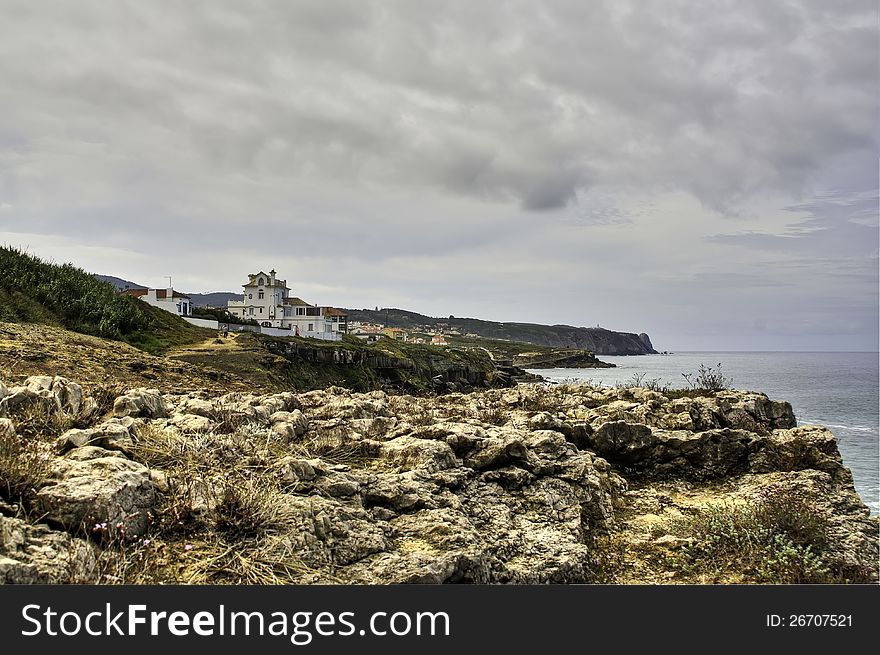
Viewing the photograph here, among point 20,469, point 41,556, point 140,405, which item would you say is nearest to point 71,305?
point 140,405

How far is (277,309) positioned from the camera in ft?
267

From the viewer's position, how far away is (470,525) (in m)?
5.30

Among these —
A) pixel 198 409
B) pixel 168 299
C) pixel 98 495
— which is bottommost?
pixel 98 495

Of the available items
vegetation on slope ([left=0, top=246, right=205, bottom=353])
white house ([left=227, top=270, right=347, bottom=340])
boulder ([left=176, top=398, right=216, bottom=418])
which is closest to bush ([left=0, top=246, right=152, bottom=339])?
vegetation on slope ([left=0, top=246, right=205, bottom=353])

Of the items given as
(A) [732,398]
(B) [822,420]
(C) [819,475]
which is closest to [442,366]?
(B) [822,420]

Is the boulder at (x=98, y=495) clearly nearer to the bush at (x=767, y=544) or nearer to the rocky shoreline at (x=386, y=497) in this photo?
the rocky shoreline at (x=386, y=497)

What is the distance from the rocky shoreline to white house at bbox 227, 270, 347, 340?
237ft

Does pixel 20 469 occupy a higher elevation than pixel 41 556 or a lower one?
higher

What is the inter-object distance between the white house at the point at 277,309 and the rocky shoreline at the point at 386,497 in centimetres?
7210

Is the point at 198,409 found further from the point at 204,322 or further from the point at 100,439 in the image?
the point at 204,322

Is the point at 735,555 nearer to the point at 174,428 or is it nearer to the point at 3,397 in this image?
the point at 174,428

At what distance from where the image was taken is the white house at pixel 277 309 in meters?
80.2

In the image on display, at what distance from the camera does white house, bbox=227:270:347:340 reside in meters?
80.2

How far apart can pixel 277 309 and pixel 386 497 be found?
79689mm
